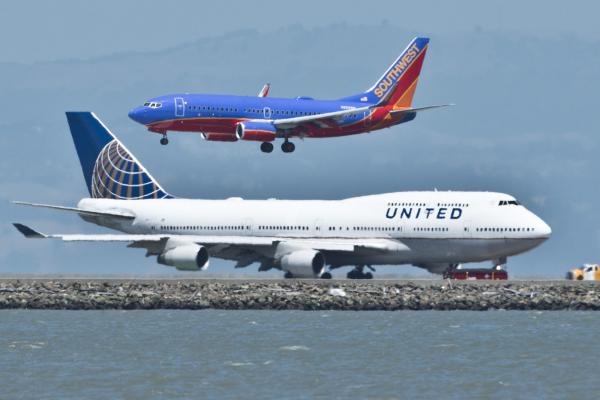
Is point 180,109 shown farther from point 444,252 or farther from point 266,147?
point 444,252

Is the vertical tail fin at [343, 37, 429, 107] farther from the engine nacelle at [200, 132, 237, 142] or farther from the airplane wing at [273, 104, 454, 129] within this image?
the engine nacelle at [200, 132, 237, 142]

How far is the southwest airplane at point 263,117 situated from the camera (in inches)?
4247

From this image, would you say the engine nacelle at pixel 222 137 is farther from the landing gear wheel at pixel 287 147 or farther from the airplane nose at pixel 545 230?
the airplane nose at pixel 545 230

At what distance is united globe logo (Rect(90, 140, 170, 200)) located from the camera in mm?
113625

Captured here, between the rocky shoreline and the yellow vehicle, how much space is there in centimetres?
1100

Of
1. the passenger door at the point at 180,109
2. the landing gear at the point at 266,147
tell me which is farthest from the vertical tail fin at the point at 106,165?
the passenger door at the point at 180,109

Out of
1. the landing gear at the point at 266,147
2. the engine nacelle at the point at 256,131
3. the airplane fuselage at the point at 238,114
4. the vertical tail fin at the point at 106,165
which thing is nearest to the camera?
the airplane fuselage at the point at 238,114

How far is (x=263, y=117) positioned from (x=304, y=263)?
1486 centimetres

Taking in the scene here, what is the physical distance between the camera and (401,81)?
123 meters

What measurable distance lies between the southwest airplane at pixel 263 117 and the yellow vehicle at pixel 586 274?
12.6m

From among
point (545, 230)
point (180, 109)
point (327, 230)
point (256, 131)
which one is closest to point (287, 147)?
point (256, 131)
